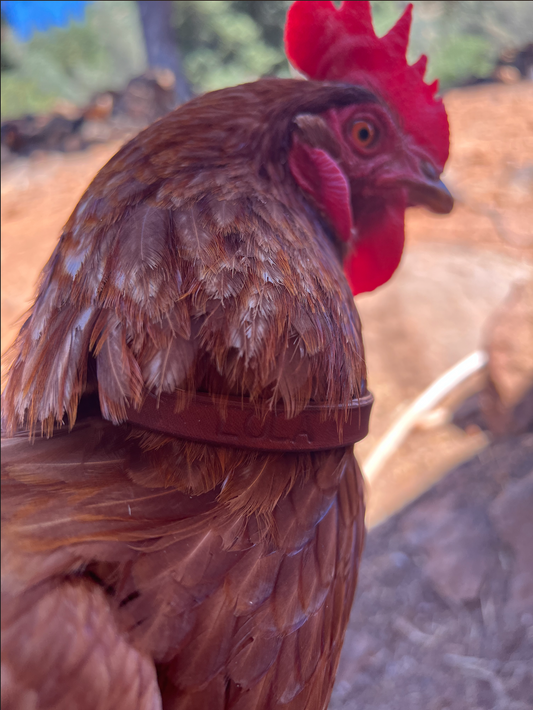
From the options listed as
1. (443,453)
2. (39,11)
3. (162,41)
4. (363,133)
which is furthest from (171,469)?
(162,41)

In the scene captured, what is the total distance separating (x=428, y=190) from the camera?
121 cm

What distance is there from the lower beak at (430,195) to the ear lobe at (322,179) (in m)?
0.26

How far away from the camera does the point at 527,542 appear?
6.30 feet

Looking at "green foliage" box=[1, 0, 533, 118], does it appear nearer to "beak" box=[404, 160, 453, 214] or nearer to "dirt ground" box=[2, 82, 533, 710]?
"dirt ground" box=[2, 82, 533, 710]

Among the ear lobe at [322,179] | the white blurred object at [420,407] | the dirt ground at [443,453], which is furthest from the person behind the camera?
the white blurred object at [420,407]

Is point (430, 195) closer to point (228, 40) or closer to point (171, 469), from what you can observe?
point (171, 469)

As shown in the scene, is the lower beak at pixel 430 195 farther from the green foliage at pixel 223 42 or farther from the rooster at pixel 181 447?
the green foliage at pixel 223 42

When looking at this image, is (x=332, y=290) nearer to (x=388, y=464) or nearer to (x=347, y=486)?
(x=347, y=486)

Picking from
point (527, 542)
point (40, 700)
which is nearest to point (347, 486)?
point (40, 700)

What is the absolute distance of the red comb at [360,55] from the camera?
1176mm

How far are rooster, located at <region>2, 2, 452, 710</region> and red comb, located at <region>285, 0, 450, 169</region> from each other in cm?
49

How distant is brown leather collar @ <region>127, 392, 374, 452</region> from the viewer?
0.68 meters

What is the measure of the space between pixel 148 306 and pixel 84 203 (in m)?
0.30

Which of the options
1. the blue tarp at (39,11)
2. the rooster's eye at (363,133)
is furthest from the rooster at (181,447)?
the blue tarp at (39,11)
